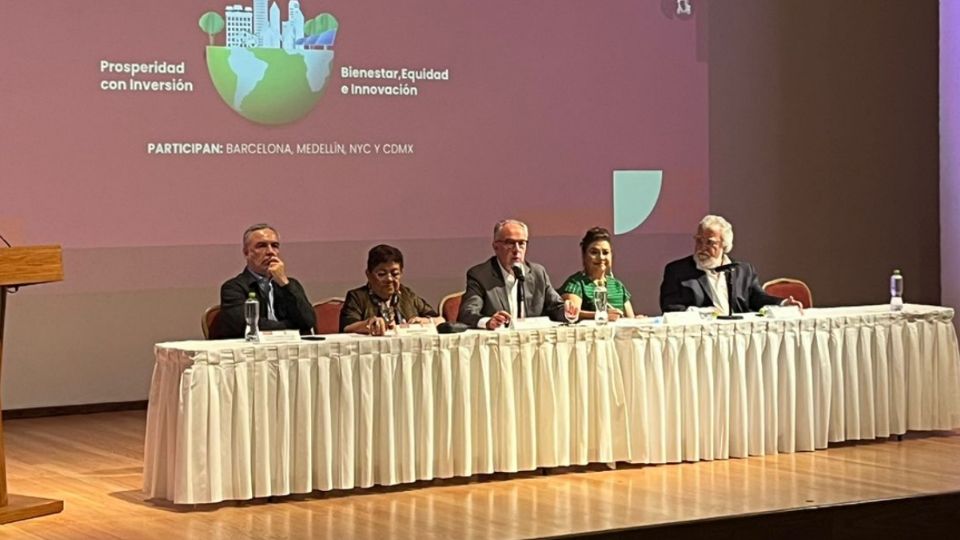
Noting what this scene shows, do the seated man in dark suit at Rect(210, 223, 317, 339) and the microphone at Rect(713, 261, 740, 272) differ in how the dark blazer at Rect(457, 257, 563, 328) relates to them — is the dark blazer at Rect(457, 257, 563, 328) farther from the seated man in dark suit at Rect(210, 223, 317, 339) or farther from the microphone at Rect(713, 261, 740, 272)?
the microphone at Rect(713, 261, 740, 272)

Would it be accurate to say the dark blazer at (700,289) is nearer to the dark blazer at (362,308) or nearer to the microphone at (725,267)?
the microphone at (725,267)

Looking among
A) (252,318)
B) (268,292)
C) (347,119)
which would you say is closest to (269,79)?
(347,119)

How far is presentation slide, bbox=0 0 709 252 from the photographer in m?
8.25

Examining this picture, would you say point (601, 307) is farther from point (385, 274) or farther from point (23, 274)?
point (23, 274)

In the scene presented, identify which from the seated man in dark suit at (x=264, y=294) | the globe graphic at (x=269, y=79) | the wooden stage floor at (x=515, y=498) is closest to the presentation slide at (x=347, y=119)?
the globe graphic at (x=269, y=79)

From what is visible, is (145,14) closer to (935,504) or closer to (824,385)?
(824,385)

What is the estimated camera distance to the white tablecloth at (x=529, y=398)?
5.67m

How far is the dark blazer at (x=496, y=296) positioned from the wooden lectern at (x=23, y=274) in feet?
5.43

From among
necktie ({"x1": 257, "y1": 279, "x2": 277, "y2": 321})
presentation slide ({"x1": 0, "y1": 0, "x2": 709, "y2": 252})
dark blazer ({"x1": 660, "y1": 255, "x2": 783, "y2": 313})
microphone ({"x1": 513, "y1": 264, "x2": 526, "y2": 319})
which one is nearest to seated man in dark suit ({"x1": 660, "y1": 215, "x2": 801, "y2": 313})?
dark blazer ({"x1": 660, "y1": 255, "x2": 783, "y2": 313})

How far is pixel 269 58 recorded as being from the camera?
8531 millimetres

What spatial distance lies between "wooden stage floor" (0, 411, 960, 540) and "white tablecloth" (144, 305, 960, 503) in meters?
0.09

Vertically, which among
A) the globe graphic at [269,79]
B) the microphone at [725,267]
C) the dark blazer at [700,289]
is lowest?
the dark blazer at [700,289]

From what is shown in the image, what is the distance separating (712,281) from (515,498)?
5.58 ft

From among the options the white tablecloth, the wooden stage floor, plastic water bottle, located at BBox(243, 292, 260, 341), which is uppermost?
plastic water bottle, located at BBox(243, 292, 260, 341)
